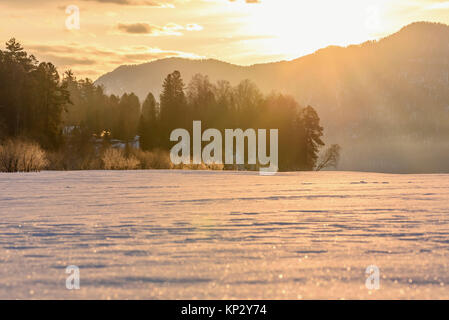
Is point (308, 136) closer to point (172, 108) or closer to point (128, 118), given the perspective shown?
point (172, 108)

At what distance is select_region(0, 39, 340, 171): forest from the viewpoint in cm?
4211

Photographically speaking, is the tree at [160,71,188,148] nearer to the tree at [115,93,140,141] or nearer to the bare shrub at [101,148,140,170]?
the tree at [115,93,140,141]

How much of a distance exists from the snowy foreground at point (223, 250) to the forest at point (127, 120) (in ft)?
74.6

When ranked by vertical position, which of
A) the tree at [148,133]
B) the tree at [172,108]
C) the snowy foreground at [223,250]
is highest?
the tree at [172,108]

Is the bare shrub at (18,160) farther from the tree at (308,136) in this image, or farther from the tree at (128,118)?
the tree at (128,118)

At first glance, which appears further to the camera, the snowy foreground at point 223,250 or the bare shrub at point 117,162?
the bare shrub at point 117,162

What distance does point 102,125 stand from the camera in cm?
11062

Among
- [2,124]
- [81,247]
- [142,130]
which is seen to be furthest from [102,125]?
[81,247]

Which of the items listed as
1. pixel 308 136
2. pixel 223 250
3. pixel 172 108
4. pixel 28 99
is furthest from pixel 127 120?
pixel 223 250

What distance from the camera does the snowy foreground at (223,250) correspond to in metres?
5.08

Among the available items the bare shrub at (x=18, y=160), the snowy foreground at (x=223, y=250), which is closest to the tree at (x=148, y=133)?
the bare shrub at (x=18, y=160)

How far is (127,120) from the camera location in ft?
372
